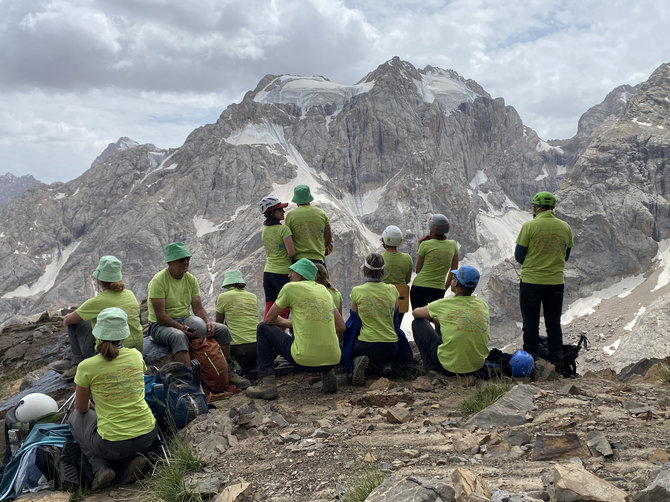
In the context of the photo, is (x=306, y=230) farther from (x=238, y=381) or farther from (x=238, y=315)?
(x=238, y=381)

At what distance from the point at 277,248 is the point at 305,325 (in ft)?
7.66

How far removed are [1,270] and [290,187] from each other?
8057 cm

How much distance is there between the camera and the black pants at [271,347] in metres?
7.01

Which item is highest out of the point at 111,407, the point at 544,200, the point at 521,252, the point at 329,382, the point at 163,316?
the point at 544,200

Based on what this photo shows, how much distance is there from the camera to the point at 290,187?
462ft

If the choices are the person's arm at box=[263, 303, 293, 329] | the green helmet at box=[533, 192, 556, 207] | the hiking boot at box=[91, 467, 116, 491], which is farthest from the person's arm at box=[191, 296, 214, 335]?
the green helmet at box=[533, 192, 556, 207]

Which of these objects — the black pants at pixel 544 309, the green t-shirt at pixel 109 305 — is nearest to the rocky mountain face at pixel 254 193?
the green t-shirt at pixel 109 305

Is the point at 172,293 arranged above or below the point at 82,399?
above

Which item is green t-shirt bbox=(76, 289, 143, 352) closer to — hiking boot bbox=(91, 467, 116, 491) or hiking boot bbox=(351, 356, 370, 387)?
hiking boot bbox=(91, 467, 116, 491)

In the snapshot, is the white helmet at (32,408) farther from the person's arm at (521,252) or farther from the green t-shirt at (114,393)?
the person's arm at (521,252)

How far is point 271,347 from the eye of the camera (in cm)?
732

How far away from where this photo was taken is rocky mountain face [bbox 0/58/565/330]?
411 ft

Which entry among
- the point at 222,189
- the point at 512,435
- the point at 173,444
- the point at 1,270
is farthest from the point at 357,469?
the point at 1,270

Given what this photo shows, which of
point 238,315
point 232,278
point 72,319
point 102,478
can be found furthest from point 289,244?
point 102,478
